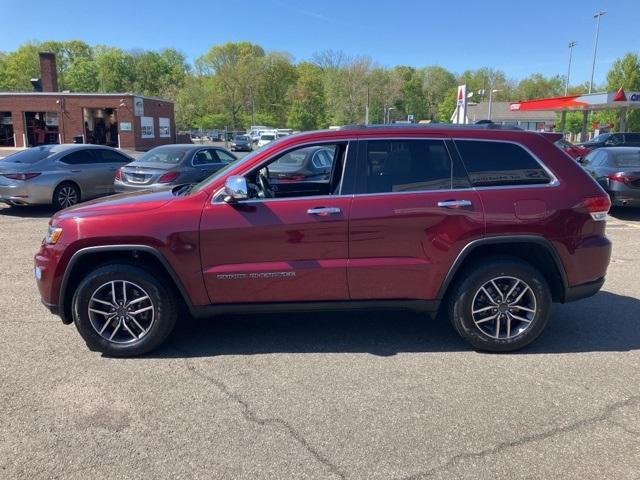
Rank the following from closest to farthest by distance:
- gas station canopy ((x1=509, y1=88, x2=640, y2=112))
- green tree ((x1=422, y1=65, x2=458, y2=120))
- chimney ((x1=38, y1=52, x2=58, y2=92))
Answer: gas station canopy ((x1=509, y1=88, x2=640, y2=112)), chimney ((x1=38, y1=52, x2=58, y2=92)), green tree ((x1=422, y1=65, x2=458, y2=120))

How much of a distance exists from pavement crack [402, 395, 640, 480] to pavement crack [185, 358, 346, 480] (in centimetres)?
42

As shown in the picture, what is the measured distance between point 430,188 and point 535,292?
3.98 ft

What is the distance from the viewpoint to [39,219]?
10.9 m

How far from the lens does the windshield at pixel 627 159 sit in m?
11.2

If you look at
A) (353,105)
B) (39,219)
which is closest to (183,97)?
(353,105)

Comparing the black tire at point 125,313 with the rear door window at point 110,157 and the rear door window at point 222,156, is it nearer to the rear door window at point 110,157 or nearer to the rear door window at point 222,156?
the rear door window at point 222,156

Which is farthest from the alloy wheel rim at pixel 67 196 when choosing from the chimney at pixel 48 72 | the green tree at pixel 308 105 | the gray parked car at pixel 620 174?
the green tree at pixel 308 105

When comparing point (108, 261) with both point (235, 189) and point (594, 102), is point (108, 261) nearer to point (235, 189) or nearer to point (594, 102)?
point (235, 189)

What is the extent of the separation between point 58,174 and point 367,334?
930 centimetres

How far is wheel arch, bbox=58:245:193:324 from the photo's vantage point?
Result: 13.4 feet

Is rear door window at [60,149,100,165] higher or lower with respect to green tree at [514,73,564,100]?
lower

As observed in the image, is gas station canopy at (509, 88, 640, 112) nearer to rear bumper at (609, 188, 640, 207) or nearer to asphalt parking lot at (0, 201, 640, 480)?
rear bumper at (609, 188, 640, 207)

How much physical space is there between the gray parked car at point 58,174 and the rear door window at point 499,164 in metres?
9.78

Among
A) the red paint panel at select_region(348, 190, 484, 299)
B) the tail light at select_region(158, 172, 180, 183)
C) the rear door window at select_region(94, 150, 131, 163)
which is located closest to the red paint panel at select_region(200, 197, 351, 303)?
the red paint panel at select_region(348, 190, 484, 299)
